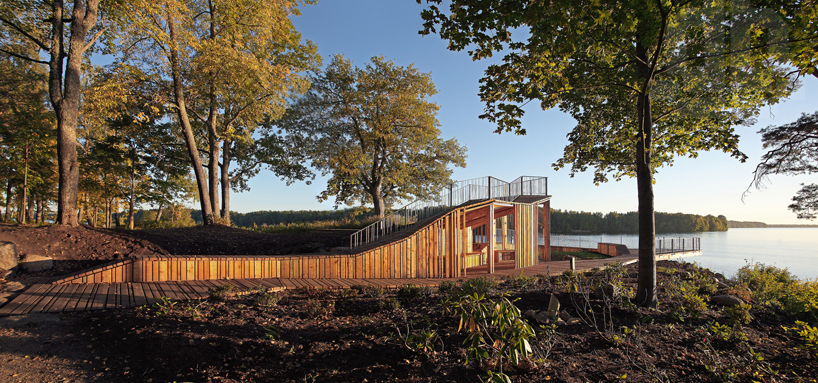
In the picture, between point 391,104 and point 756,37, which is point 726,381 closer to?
point 756,37

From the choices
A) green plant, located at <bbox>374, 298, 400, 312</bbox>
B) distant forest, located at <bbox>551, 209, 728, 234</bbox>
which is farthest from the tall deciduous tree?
distant forest, located at <bbox>551, 209, 728, 234</bbox>

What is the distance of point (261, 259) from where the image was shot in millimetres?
6688

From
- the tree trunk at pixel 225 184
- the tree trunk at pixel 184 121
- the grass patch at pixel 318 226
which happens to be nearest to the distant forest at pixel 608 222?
the grass patch at pixel 318 226

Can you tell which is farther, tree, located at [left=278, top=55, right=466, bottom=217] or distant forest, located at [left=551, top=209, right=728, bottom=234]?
distant forest, located at [left=551, top=209, right=728, bottom=234]

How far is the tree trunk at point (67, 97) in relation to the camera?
8.68m

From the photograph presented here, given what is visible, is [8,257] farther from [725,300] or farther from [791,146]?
[791,146]

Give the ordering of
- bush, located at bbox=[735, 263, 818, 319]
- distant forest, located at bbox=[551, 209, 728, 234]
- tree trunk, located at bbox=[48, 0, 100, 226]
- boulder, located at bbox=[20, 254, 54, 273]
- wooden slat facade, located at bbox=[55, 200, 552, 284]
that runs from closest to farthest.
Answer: bush, located at bbox=[735, 263, 818, 319] → wooden slat facade, located at bbox=[55, 200, 552, 284] → boulder, located at bbox=[20, 254, 54, 273] → tree trunk, located at bbox=[48, 0, 100, 226] → distant forest, located at bbox=[551, 209, 728, 234]

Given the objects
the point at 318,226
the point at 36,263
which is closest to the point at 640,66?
the point at 36,263

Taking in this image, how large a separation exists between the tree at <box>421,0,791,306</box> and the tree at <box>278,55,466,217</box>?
12.2 m

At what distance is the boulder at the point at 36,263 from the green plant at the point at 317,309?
20.0 feet

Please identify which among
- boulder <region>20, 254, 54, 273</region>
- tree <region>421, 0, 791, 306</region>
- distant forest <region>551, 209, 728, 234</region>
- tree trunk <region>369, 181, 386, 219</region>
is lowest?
distant forest <region>551, 209, 728, 234</region>

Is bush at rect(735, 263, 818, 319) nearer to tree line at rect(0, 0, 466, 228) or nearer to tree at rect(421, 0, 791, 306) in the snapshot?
tree at rect(421, 0, 791, 306)

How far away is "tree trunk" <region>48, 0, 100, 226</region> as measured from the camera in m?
8.68

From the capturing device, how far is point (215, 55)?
37.2ft
